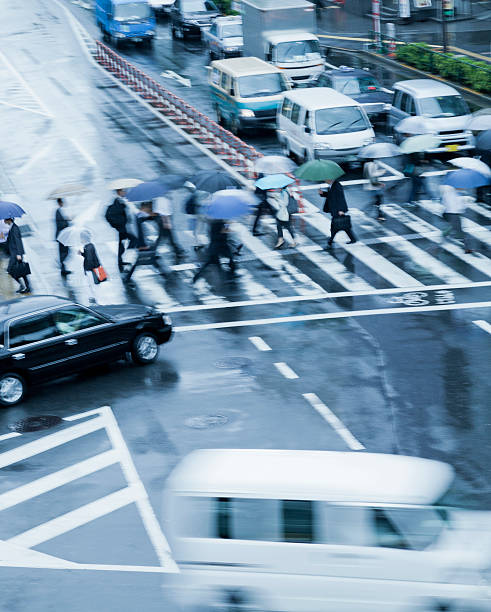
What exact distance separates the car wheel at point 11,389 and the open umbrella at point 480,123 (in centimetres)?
1488

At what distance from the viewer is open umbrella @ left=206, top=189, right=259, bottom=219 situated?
20.8 m

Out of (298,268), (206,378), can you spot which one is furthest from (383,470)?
(298,268)

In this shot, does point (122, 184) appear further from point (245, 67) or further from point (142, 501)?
point (245, 67)

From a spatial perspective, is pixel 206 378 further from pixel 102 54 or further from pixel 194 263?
Result: pixel 102 54

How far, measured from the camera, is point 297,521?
927cm

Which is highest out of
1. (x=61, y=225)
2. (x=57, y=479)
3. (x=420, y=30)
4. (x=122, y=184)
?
(x=122, y=184)

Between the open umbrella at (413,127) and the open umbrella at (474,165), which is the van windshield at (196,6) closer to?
the open umbrella at (413,127)

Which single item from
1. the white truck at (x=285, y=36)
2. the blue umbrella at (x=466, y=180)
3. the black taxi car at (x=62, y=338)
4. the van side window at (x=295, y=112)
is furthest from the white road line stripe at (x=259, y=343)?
the white truck at (x=285, y=36)

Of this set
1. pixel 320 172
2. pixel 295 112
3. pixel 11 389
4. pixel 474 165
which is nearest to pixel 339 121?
pixel 295 112

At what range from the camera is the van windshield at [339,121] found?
28391mm

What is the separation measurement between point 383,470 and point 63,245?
13.6m

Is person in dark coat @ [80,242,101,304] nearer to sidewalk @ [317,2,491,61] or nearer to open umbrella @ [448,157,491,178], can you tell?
open umbrella @ [448,157,491,178]

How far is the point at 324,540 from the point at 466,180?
46.8ft

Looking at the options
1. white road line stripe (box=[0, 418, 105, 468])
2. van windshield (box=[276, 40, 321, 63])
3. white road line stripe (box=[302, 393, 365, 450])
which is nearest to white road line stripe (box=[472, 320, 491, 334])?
white road line stripe (box=[302, 393, 365, 450])
